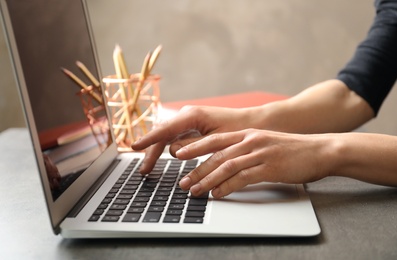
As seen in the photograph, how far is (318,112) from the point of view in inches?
38.2

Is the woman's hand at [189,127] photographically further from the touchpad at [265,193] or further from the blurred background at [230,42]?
the blurred background at [230,42]

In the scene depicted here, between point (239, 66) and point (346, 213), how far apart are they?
1.83 metres

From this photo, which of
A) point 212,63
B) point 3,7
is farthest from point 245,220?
point 212,63

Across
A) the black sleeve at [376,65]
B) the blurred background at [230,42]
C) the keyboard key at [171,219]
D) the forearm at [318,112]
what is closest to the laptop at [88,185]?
the keyboard key at [171,219]

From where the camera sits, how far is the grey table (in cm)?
50

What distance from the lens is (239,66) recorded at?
7.80ft

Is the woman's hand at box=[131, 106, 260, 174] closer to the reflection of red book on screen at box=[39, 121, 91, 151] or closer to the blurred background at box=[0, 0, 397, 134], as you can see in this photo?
the reflection of red book on screen at box=[39, 121, 91, 151]

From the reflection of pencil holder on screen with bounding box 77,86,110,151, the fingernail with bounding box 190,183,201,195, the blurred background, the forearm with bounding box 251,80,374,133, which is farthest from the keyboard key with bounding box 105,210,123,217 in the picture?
the blurred background

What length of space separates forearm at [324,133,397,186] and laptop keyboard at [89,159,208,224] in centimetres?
20

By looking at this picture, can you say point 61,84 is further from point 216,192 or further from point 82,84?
point 216,192

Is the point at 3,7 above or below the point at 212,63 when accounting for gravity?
above

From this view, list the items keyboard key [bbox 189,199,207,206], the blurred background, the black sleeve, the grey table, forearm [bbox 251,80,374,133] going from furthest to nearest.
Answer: the blurred background < the black sleeve < forearm [bbox 251,80,374,133] < keyboard key [bbox 189,199,207,206] < the grey table

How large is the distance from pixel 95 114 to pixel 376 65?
0.63 metres

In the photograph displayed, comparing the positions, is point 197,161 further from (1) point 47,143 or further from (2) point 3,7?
(2) point 3,7
